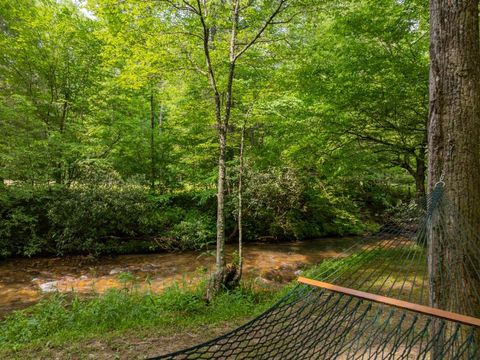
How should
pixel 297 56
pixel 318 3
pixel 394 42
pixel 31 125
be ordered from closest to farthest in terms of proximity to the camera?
pixel 318 3 → pixel 297 56 → pixel 394 42 → pixel 31 125

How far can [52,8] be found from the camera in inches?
233

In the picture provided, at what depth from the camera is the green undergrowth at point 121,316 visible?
8.74 ft

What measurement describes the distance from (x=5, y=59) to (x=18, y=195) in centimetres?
288

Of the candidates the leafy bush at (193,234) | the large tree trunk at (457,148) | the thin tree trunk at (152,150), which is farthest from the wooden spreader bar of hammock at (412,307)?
the thin tree trunk at (152,150)

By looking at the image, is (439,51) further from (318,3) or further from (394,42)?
(394,42)

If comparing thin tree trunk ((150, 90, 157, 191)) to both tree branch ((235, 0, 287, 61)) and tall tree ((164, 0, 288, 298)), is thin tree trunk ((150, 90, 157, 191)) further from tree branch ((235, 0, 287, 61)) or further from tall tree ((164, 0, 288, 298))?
tree branch ((235, 0, 287, 61))

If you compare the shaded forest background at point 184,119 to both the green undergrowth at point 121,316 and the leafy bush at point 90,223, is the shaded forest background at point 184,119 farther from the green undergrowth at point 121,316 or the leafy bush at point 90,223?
the green undergrowth at point 121,316

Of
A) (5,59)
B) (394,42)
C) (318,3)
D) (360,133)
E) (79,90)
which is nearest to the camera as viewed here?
(318,3)

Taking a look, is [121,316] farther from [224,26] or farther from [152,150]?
[152,150]

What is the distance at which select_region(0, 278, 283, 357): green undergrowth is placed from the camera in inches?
105

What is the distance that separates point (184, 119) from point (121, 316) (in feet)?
13.6

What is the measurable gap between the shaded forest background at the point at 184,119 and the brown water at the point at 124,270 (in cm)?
42

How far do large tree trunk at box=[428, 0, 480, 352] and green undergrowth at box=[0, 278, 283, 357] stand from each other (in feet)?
6.64

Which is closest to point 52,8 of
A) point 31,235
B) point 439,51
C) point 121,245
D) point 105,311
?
point 31,235
